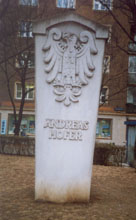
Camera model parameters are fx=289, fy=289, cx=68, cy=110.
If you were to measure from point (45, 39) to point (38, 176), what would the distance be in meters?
2.80

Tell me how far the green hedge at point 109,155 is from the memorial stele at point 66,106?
8249mm

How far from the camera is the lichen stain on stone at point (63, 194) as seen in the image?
5766mm

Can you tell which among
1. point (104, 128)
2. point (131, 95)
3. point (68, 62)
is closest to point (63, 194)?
point (68, 62)

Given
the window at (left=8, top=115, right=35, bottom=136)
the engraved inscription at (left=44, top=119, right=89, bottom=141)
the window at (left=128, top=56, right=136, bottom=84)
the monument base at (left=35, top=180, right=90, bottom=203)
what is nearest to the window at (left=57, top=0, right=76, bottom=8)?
the window at (left=128, top=56, right=136, bottom=84)

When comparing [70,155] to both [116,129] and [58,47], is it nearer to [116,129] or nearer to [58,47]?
[58,47]

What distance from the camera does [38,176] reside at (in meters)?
5.81

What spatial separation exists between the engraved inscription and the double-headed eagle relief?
17.6 inches

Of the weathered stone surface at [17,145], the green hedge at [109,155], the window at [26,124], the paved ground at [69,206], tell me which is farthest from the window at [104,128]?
the paved ground at [69,206]

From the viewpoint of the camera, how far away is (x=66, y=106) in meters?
5.88

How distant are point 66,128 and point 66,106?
1.47ft

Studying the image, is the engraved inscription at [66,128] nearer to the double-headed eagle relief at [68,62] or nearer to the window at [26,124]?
the double-headed eagle relief at [68,62]

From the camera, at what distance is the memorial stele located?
5.81m

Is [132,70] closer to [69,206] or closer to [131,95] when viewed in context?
[131,95]

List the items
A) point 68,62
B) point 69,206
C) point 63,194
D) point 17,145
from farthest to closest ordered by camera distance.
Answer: point 17,145 → point 68,62 → point 63,194 → point 69,206
